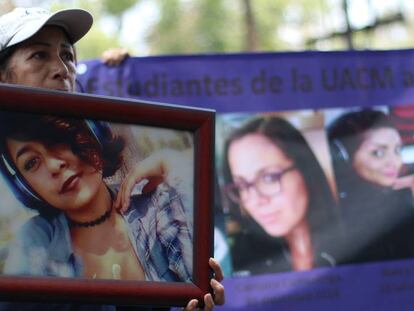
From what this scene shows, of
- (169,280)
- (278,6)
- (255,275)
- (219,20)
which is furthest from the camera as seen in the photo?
(278,6)

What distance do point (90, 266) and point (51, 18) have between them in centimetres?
52

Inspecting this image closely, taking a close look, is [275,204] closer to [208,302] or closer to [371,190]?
[371,190]

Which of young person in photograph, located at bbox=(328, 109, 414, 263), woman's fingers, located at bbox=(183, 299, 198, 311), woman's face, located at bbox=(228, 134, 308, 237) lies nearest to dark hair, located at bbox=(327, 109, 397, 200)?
young person in photograph, located at bbox=(328, 109, 414, 263)

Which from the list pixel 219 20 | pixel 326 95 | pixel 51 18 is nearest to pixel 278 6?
pixel 219 20

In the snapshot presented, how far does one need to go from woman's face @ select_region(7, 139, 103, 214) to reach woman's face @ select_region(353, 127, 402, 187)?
240 centimetres

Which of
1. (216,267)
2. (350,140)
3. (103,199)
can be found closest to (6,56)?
(103,199)

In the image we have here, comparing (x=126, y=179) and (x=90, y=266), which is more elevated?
(x=126, y=179)

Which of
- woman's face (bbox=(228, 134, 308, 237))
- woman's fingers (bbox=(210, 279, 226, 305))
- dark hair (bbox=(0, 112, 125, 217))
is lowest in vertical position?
woman's fingers (bbox=(210, 279, 226, 305))

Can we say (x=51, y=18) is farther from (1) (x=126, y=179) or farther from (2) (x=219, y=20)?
(2) (x=219, y=20)

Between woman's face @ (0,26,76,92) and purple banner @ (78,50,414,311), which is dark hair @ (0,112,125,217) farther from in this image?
purple banner @ (78,50,414,311)

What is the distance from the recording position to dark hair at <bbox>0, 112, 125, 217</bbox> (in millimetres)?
1548

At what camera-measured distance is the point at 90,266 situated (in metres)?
A: 1.58

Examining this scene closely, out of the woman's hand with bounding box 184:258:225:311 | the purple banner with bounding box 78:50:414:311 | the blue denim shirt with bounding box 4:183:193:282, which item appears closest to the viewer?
the blue denim shirt with bounding box 4:183:193:282

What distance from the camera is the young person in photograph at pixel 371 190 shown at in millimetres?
3811
